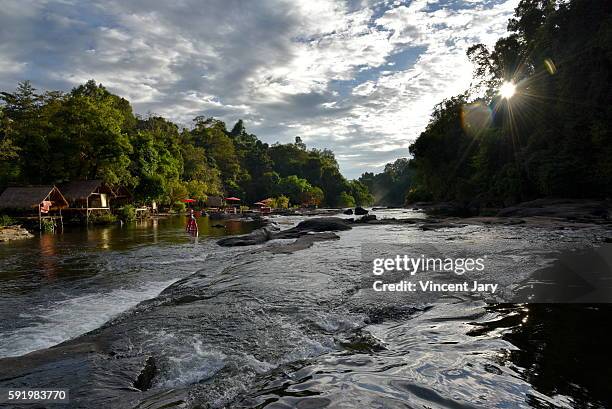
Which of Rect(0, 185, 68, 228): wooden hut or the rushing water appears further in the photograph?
Rect(0, 185, 68, 228): wooden hut

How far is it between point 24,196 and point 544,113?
126 feet

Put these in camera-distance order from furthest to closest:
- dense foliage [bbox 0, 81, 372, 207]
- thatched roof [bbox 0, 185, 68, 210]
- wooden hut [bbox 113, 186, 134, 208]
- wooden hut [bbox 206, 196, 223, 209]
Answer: wooden hut [bbox 206, 196, 223, 209]
wooden hut [bbox 113, 186, 134, 208]
dense foliage [bbox 0, 81, 372, 207]
thatched roof [bbox 0, 185, 68, 210]

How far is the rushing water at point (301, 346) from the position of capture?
9.12 feet

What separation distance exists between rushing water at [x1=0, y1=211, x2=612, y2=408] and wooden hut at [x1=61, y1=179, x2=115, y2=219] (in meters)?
25.0

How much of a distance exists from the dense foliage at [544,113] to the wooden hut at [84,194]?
3513 cm

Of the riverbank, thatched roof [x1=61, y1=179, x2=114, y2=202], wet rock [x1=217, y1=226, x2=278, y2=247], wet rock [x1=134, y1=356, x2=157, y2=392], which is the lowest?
wet rock [x1=217, y1=226, x2=278, y2=247]

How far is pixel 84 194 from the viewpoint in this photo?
96.1 ft

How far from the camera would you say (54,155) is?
97.2 ft

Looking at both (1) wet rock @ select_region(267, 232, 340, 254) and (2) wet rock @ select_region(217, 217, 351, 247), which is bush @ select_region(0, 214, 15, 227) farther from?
(1) wet rock @ select_region(267, 232, 340, 254)

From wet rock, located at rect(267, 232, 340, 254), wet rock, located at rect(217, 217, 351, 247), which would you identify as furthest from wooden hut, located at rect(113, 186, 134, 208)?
wet rock, located at rect(267, 232, 340, 254)

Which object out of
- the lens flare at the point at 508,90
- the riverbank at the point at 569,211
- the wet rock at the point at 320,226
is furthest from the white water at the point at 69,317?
the lens flare at the point at 508,90

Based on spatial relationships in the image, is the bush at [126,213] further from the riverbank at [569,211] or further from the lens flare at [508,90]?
the lens flare at [508,90]

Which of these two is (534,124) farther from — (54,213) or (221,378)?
(54,213)

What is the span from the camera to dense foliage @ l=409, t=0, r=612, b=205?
22.0 m
